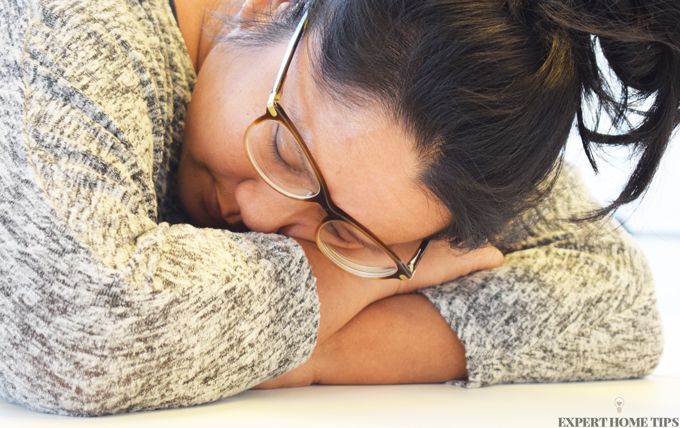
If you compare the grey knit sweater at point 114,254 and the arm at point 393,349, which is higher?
the grey knit sweater at point 114,254

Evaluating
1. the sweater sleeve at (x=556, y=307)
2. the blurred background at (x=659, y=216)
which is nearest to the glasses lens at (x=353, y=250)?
the sweater sleeve at (x=556, y=307)

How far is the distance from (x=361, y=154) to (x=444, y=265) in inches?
11.8

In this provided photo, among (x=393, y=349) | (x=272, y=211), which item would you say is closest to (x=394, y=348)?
(x=393, y=349)

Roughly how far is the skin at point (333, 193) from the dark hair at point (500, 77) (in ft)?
0.10

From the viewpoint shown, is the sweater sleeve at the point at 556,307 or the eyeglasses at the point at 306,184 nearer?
the eyeglasses at the point at 306,184

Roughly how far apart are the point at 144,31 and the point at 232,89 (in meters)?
0.11

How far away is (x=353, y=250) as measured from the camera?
42.8 inches

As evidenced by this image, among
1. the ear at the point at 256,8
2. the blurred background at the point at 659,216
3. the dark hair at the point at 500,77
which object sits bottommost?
the blurred background at the point at 659,216

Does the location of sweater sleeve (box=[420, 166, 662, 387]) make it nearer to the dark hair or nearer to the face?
the face

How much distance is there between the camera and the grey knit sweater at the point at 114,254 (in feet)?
2.73

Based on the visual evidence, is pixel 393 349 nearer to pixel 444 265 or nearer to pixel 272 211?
pixel 444 265

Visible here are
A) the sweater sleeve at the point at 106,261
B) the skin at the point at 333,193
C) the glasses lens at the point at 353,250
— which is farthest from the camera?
the glasses lens at the point at 353,250

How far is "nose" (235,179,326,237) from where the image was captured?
103 centimetres

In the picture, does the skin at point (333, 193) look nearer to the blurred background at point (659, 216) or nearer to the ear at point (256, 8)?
the ear at point (256, 8)
